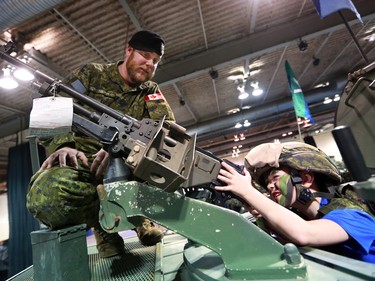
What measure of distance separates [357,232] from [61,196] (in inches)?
50.0

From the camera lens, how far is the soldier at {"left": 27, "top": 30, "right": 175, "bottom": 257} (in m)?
1.18

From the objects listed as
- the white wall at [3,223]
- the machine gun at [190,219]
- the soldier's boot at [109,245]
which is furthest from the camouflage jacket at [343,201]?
the white wall at [3,223]

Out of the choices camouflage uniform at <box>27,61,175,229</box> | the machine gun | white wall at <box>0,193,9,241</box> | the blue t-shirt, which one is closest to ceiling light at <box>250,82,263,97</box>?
camouflage uniform at <box>27,61,175,229</box>

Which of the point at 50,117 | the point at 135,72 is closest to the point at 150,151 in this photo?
the point at 50,117

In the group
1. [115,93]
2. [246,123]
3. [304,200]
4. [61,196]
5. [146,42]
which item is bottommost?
[304,200]

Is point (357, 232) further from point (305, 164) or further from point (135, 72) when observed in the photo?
point (135, 72)

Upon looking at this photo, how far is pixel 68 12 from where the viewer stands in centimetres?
296

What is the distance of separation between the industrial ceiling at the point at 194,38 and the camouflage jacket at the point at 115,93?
1057mm

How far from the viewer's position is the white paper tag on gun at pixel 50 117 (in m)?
0.98

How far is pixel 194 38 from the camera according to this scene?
3.80m

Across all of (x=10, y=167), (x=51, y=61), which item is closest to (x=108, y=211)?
(x=51, y=61)

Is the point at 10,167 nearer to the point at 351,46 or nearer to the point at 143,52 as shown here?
the point at 143,52

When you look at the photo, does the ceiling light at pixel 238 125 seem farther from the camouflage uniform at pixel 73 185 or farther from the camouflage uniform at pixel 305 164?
the camouflage uniform at pixel 305 164

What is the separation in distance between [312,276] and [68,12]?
11.3ft
